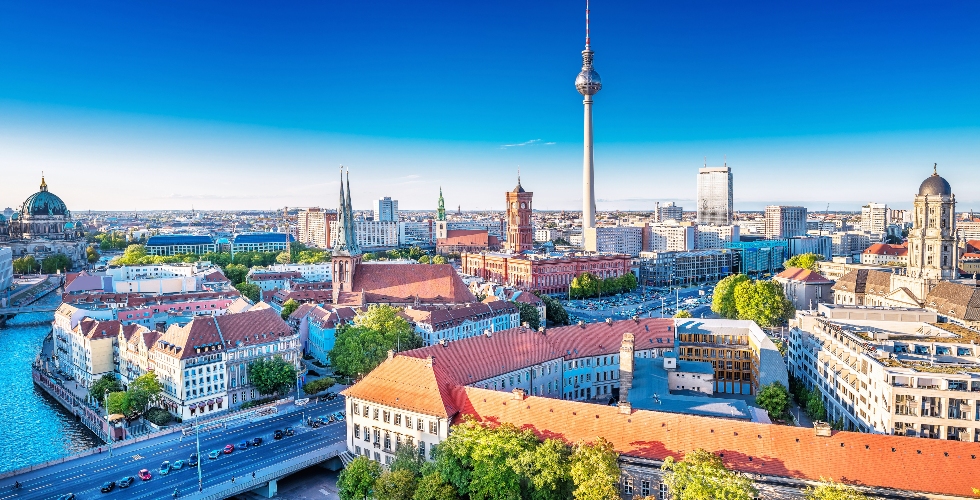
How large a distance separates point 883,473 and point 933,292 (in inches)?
2795

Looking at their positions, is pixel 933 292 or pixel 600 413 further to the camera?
pixel 933 292

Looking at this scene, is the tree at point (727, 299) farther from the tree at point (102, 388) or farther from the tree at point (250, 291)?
the tree at point (102, 388)

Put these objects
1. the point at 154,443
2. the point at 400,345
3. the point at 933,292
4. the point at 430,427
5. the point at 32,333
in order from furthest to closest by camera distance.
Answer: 1. the point at 32,333
2. the point at 933,292
3. the point at 400,345
4. the point at 154,443
5. the point at 430,427

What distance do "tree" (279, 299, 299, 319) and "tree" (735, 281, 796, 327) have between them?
76.9m

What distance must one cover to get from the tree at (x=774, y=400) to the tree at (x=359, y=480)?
4202 centimetres

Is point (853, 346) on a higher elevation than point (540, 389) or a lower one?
higher

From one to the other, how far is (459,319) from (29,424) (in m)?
57.0

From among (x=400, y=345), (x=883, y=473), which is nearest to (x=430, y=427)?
(x=883, y=473)

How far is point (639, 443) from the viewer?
4656cm

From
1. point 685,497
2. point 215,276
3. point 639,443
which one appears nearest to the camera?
point 685,497

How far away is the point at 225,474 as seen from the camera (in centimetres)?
5619

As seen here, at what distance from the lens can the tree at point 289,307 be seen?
388ft

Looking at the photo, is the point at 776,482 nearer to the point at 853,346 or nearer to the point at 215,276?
the point at 853,346

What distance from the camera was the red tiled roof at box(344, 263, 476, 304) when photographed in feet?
403
